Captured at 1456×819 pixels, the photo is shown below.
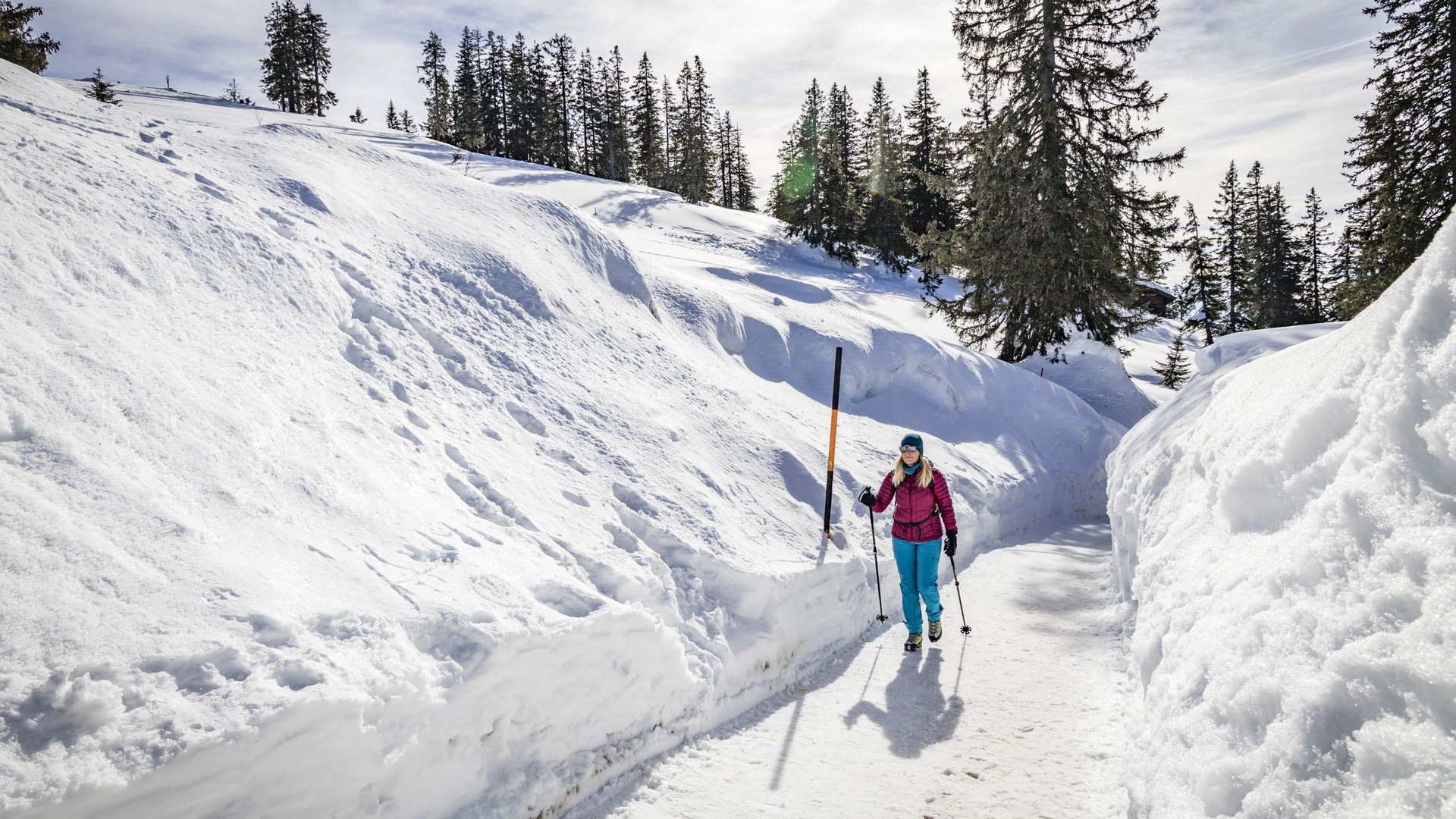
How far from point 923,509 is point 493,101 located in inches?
2304

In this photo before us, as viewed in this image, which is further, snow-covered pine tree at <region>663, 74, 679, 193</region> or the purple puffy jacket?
snow-covered pine tree at <region>663, 74, 679, 193</region>

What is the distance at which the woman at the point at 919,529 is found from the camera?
21.8 feet

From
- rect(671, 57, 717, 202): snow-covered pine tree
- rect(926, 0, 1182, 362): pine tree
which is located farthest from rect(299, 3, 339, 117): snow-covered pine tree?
rect(926, 0, 1182, 362): pine tree

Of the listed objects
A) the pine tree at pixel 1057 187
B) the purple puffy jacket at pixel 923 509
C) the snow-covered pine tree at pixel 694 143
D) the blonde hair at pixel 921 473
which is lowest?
the purple puffy jacket at pixel 923 509

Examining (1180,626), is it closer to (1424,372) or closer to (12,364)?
(1424,372)

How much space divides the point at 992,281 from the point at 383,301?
49.3 feet

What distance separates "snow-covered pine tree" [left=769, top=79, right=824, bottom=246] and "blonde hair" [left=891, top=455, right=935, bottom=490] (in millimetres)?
26932

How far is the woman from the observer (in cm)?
664

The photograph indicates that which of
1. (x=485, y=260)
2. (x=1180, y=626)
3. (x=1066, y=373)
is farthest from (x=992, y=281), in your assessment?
(x=1180, y=626)

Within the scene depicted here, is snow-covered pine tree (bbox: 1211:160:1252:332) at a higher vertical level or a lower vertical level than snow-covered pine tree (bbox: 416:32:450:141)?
lower

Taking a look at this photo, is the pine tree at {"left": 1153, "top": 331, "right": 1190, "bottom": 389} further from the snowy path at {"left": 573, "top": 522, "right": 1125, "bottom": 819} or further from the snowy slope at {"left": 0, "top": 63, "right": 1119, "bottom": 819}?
→ the snowy path at {"left": 573, "top": 522, "right": 1125, "bottom": 819}

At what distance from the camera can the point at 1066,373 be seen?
55.5 ft

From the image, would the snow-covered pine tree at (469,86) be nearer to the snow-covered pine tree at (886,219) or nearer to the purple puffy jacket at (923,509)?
the snow-covered pine tree at (886,219)

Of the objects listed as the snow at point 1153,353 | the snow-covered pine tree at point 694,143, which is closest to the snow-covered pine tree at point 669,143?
the snow-covered pine tree at point 694,143
